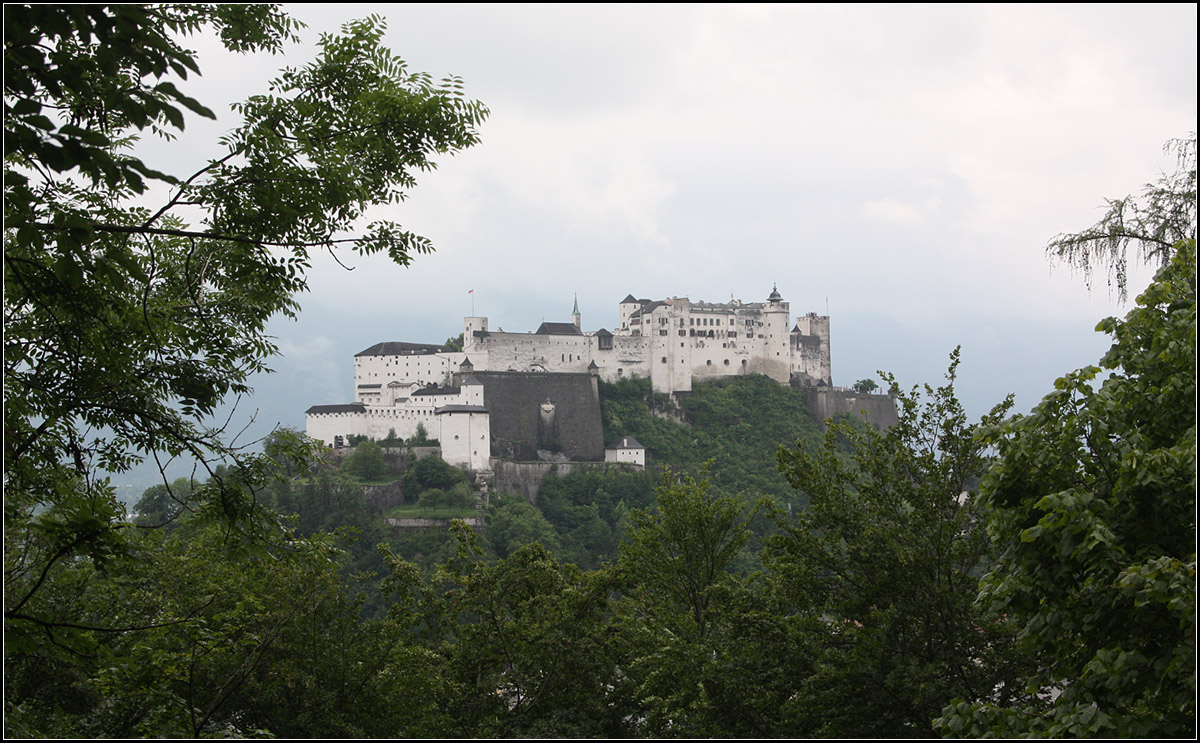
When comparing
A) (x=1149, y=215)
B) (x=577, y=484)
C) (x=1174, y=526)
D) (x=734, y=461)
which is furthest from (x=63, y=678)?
(x=734, y=461)

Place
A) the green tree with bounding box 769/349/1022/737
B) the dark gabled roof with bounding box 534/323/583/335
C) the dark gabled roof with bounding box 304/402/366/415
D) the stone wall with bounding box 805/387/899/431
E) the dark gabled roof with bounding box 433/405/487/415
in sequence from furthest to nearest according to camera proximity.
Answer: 1. the stone wall with bounding box 805/387/899/431
2. the dark gabled roof with bounding box 534/323/583/335
3. the dark gabled roof with bounding box 304/402/366/415
4. the dark gabled roof with bounding box 433/405/487/415
5. the green tree with bounding box 769/349/1022/737

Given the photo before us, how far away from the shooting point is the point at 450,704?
38.0ft

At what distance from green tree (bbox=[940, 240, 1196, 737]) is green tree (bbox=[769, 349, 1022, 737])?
9.28 ft

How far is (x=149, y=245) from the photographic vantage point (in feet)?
17.5

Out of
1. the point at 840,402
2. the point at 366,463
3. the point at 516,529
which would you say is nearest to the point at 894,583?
the point at 516,529

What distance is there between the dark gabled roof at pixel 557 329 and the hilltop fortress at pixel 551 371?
0.09 metres

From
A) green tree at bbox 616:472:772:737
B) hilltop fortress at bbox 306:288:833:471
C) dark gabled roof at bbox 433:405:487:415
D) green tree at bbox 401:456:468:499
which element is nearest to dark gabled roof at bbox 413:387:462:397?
hilltop fortress at bbox 306:288:833:471

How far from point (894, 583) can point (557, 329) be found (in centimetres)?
6172

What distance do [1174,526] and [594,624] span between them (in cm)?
781

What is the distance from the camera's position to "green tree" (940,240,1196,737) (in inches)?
210

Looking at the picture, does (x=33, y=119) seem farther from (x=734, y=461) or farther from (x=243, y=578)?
(x=734, y=461)

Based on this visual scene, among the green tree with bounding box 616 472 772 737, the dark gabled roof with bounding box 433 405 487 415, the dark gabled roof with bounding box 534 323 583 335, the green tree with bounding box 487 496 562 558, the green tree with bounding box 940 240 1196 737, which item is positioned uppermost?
the dark gabled roof with bounding box 534 323 583 335

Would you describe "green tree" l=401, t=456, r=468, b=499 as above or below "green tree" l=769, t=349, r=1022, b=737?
below

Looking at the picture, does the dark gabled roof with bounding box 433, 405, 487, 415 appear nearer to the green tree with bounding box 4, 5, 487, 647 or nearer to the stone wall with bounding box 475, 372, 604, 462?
the stone wall with bounding box 475, 372, 604, 462
